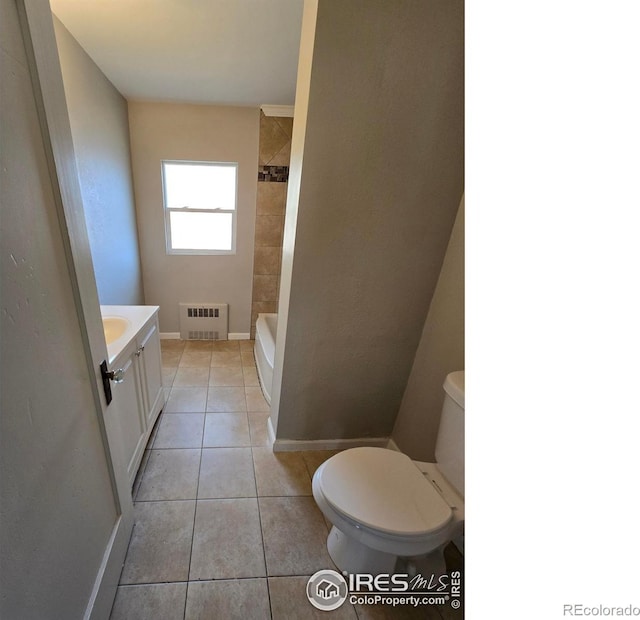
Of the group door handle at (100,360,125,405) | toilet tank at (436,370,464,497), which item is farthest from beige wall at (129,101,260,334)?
toilet tank at (436,370,464,497)

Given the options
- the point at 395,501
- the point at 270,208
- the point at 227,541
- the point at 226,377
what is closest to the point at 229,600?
the point at 227,541

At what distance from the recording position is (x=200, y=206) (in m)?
3.35

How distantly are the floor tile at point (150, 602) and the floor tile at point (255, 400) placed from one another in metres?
1.24

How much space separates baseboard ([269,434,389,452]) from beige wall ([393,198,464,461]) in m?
0.18

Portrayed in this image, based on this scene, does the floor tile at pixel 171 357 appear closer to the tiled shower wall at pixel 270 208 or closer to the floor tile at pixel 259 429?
the tiled shower wall at pixel 270 208

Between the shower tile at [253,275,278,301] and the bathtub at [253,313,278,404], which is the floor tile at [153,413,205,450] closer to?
the bathtub at [253,313,278,404]

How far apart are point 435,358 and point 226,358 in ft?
7.35

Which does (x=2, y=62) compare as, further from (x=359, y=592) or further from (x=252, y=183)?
(x=252, y=183)

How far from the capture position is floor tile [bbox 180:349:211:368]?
3053mm

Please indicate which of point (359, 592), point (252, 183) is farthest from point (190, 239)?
point (359, 592)

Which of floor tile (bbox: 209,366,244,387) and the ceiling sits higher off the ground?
the ceiling

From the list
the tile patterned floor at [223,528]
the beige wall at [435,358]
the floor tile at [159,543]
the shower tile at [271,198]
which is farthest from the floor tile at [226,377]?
the shower tile at [271,198]

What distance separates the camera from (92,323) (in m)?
1.00
